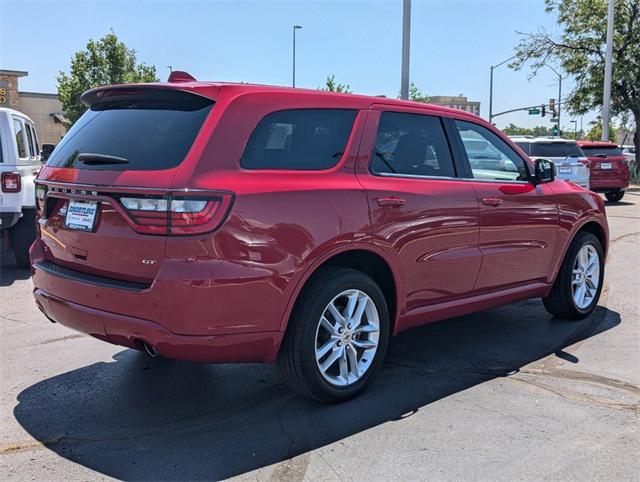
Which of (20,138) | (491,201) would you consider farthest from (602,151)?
(20,138)

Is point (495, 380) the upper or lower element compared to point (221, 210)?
lower

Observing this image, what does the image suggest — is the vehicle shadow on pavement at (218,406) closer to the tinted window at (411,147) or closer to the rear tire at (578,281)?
the rear tire at (578,281)

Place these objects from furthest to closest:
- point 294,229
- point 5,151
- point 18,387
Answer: point 5,151 → point 18,387 → point 294,229

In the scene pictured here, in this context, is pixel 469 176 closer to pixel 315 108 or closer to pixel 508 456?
pixel 315 108

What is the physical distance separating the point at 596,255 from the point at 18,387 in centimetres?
497

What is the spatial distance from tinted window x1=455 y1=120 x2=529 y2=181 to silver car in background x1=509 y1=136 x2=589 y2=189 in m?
9.87

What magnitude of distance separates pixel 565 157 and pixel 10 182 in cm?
1197

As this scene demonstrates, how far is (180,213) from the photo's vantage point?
10.2 feet

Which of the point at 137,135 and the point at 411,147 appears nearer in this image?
the point at 137,135

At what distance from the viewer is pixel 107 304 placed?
10.9 ft

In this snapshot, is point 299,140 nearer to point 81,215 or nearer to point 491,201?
point 81,215

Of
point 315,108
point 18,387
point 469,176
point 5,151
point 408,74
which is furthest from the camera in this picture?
point 408,74

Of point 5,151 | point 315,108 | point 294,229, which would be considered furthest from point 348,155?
point 5,151

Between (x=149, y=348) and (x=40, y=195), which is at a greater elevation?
(x=40, y=195)
